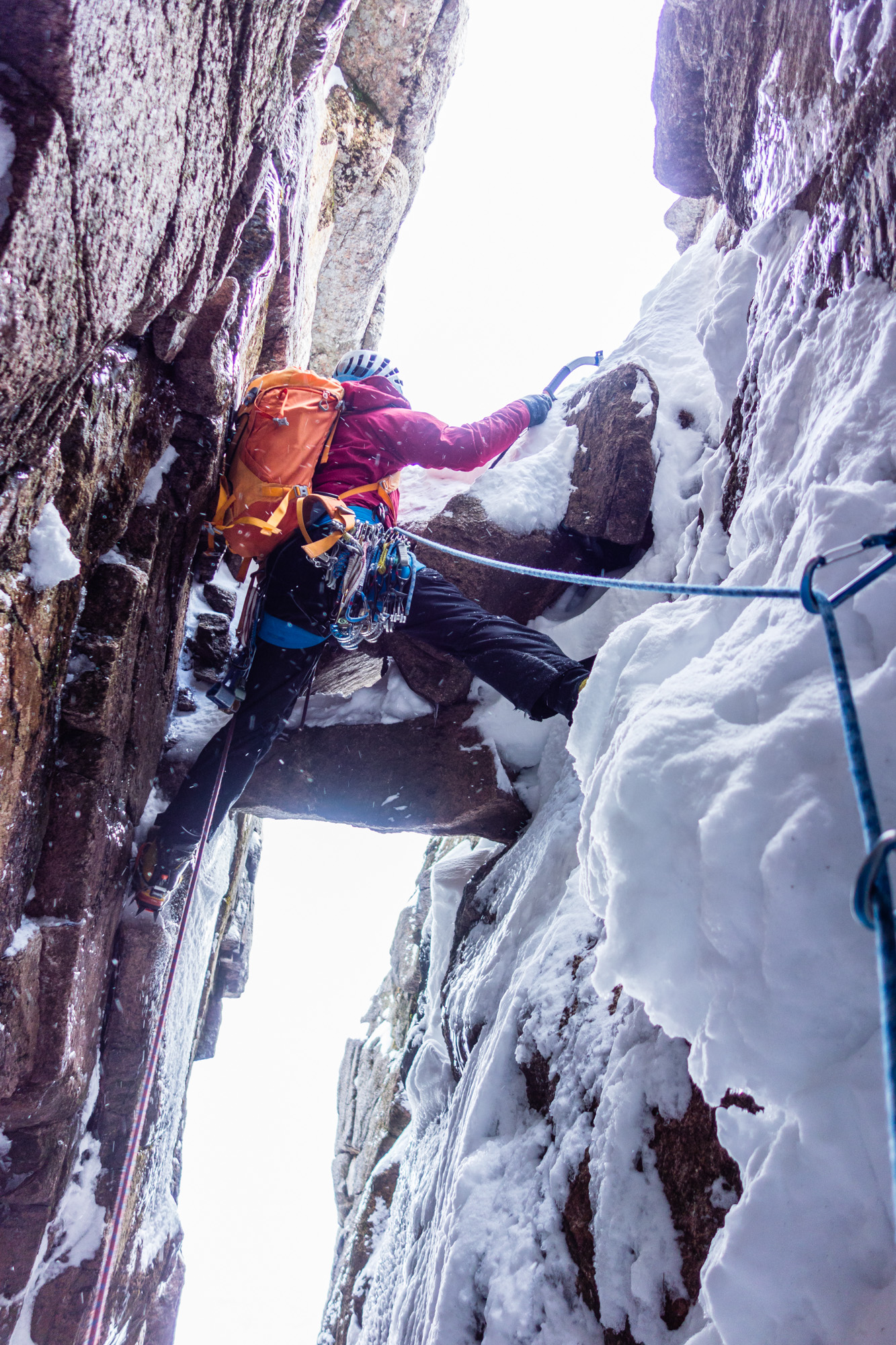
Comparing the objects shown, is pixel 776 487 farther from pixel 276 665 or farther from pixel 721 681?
pixel 276 665

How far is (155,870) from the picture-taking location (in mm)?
3598

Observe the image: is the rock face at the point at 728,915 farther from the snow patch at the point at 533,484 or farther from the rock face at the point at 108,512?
the rock face at the point at 108,512

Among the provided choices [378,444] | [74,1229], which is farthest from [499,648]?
[74,1229]

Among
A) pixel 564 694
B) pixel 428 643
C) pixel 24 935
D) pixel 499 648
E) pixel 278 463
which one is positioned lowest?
pixel 24 935

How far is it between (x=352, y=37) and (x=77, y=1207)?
1061cm

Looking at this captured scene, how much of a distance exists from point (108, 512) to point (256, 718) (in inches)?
51.7

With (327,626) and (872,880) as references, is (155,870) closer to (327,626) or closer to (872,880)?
(327,626)

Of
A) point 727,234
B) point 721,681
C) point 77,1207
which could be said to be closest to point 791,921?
point 721,681

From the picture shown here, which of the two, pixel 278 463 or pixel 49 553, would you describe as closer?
pixel 49 553

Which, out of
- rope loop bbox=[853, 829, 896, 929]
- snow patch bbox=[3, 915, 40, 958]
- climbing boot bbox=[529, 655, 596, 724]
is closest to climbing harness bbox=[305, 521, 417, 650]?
climbing boot bbox=[529, 655, 596, 724]

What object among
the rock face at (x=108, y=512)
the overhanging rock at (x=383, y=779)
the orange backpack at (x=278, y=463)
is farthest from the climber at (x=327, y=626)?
the overhanging rock at (x=383, y=779)

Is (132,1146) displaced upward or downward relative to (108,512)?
downward

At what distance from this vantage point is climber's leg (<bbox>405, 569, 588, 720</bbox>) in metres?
3.16

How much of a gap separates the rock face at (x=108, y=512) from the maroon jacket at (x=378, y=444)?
0.64 metres
